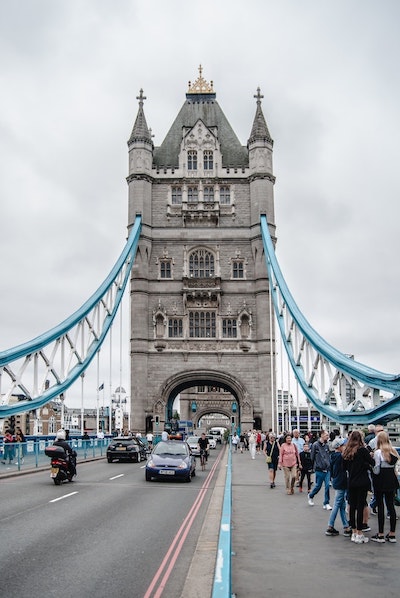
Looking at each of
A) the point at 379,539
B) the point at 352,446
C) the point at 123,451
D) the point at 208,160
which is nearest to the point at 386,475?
the point at 352,446

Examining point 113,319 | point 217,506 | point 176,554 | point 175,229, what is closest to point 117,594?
point 176,554

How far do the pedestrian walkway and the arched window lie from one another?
132 feet

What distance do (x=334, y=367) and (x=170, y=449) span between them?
30.2 feet

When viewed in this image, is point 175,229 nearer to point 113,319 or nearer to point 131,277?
point 131,277

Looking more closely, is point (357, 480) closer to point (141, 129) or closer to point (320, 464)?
point (320, 464)

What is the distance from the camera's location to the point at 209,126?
58.0 metres

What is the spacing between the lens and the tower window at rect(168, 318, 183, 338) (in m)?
51.7

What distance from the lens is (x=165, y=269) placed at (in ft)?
174

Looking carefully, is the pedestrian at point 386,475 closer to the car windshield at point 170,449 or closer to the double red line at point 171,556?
the double red line at point 171,556

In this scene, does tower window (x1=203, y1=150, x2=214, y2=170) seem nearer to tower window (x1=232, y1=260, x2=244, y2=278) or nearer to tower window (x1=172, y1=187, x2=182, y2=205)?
tower window (x1=172, y1=187, x2=182, y2=205)

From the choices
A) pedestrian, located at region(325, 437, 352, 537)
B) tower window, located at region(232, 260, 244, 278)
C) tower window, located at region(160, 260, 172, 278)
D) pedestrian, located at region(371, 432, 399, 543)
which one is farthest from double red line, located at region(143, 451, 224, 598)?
tower window, located at region(232, 260, 244, 278)

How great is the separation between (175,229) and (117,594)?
47876mm

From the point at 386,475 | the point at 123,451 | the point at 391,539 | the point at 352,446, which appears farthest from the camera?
the point at 123,451

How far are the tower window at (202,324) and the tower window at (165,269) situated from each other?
12.1 feet
